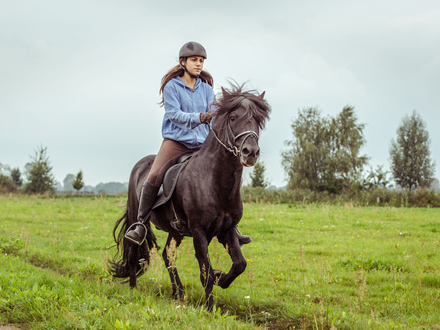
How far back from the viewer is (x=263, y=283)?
6.91 metres

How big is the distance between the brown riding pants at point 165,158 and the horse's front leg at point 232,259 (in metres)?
1.35

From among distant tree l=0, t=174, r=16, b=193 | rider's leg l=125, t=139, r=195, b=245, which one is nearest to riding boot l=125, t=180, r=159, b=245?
rider's leg l=125, t=139, r=195, b=245

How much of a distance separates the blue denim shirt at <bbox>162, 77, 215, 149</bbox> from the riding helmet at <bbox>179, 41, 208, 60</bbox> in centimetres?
38

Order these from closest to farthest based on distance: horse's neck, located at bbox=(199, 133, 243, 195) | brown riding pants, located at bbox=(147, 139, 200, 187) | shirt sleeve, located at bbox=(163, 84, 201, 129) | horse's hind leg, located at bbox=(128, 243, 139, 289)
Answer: horse's neck, located at bbox=(199, 133, 243, 195) < shirt sleeve, located at bbox=(163, 84, 201, 129) < brown riding pants, located at bbox=(147, 139, 200, 187) < horse's hind leg, located at bbox=(128, 243, 139, 289)

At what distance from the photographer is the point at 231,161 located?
475 cm

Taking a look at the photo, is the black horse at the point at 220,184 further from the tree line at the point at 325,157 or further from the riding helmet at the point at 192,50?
Answer: the tree line at the point at 325,157

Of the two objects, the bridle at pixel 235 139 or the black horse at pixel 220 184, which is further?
the black horse at pixel 220 184

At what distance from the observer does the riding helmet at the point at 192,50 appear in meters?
5.53

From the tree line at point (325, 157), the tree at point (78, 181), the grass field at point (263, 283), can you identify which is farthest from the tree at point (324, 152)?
the grass field at point (263, 283)

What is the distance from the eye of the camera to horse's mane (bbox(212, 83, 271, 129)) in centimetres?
456

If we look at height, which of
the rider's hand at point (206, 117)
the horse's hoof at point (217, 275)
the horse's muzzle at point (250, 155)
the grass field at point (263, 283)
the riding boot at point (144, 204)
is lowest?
the grass field at point (263, 283)

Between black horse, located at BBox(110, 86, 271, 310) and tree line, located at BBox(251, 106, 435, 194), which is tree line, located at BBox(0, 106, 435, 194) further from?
black horse, located at BBox(110, 86, 271, 310)

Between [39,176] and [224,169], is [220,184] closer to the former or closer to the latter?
[224,169]

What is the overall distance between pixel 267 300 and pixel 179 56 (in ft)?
12.1
